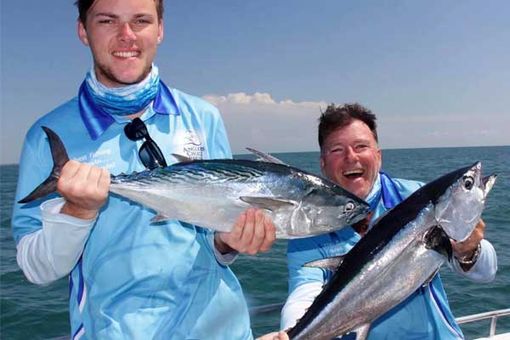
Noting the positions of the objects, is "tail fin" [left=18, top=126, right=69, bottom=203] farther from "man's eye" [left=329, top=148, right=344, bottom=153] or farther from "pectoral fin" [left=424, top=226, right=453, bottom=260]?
"man's eye" [left=329, top=148, right=344, bottom=153]

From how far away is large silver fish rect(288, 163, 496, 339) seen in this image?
2486 mm

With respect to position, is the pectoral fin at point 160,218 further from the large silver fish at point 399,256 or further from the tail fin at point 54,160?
the large silver fish at point 399,256

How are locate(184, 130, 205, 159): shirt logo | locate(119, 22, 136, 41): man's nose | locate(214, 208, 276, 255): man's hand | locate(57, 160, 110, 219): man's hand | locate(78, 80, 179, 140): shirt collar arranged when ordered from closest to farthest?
locate(57, 160, 110, 219): man's hand → locate(214, 208, 276, 255): man's hand → locate(119, 22, 136, 41): man's nose → locate(78, 80, 179, 140): shirt collar → locate(184, 130, 205, 159): shirt logo

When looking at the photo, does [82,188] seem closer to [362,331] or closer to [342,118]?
[362,331]

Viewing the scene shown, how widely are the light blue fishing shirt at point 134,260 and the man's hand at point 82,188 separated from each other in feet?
0.80

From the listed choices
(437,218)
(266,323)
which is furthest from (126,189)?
(266,323)

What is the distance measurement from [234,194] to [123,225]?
0.64 meters

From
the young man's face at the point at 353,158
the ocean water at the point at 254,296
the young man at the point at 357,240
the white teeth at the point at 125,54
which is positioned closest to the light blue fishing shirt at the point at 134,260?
the white teeth at the point at 125,54

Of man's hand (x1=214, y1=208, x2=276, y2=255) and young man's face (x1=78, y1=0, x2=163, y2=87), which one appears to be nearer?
man's hand (x1=214, y1=208, x2=276, y2=255)

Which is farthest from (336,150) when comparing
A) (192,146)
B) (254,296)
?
(254,296)

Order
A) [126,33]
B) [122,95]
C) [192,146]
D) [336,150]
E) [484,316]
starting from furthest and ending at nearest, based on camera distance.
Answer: [484,316], [336,150], [192,146], [122,95], [126,33]

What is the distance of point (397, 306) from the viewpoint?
11.2 feet

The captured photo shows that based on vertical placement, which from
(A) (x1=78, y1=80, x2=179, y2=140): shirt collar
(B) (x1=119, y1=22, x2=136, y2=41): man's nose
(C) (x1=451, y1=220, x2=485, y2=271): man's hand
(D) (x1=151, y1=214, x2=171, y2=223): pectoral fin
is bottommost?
(C) (x1=451, y1=220, x2=485, y2=271): man's hand

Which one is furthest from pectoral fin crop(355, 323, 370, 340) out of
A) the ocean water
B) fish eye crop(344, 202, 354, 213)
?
the ocean water
